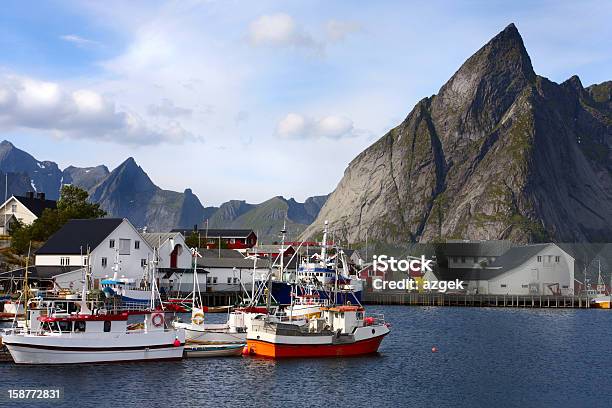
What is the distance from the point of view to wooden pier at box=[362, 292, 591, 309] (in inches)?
6289

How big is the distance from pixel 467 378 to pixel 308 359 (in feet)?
42.3

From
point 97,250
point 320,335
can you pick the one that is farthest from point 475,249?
point 320,335

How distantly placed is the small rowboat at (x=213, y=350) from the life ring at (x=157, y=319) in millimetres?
4655

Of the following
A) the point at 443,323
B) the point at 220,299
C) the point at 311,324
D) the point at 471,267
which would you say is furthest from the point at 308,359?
the point at 471,267

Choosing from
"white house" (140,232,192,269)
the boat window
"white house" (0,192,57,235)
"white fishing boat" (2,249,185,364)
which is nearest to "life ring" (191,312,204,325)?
"white fishing boat" (2,249,185,364)

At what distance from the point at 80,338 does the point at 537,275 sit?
126 meters

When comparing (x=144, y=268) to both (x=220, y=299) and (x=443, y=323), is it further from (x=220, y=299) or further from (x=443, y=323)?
(x=443, y=323)

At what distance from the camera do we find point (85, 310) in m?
59.6

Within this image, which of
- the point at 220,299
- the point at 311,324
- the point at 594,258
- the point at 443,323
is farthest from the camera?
the point at 594,258

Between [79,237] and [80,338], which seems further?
[79,237]

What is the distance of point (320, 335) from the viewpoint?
67.4 metres

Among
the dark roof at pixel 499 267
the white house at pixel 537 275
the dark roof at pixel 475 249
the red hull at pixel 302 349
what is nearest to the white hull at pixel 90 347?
the red hull at pixel 302 349

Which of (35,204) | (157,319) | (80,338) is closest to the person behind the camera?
(80,338)

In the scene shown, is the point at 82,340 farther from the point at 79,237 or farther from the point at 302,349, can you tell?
the point at 79,237
